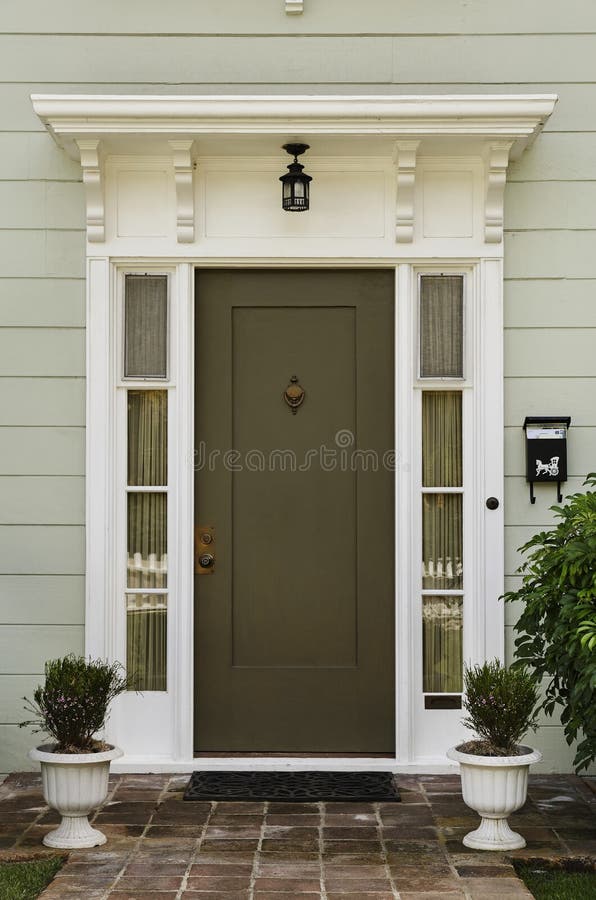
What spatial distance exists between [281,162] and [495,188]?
40.4 inches

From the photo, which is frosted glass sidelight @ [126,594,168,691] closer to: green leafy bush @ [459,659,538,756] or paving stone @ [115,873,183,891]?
paving stone @ [115,873,183,891]

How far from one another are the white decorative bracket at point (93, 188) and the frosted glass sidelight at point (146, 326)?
278 mm

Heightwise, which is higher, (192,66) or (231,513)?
(192,66)

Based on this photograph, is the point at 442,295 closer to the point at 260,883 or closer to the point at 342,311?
the point at 342,311

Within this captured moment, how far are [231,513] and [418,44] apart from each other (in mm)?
2439

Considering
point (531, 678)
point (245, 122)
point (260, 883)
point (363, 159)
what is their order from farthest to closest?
point (363, 159) → point (245, 122) → point (531, 678) → point (260, 883)

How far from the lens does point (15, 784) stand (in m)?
5.19

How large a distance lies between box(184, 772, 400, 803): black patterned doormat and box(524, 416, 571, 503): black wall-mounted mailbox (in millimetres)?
1603

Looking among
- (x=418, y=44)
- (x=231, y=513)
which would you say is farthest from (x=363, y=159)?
(x=231, y=513)

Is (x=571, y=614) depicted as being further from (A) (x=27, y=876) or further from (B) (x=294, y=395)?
(A) (x=27, y=876)

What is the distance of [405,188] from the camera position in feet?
17.4

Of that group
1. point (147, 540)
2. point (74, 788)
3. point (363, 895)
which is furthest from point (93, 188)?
point (363, 895)

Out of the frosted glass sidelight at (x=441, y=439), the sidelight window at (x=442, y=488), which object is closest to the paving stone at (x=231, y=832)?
the sidelight window at (x=442, y=488)

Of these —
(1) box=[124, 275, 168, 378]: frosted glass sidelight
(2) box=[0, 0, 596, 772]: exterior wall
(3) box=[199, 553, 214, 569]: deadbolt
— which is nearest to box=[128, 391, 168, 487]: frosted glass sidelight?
(1) box=[124, 275, 168, 378]: frosted glass sidelight
